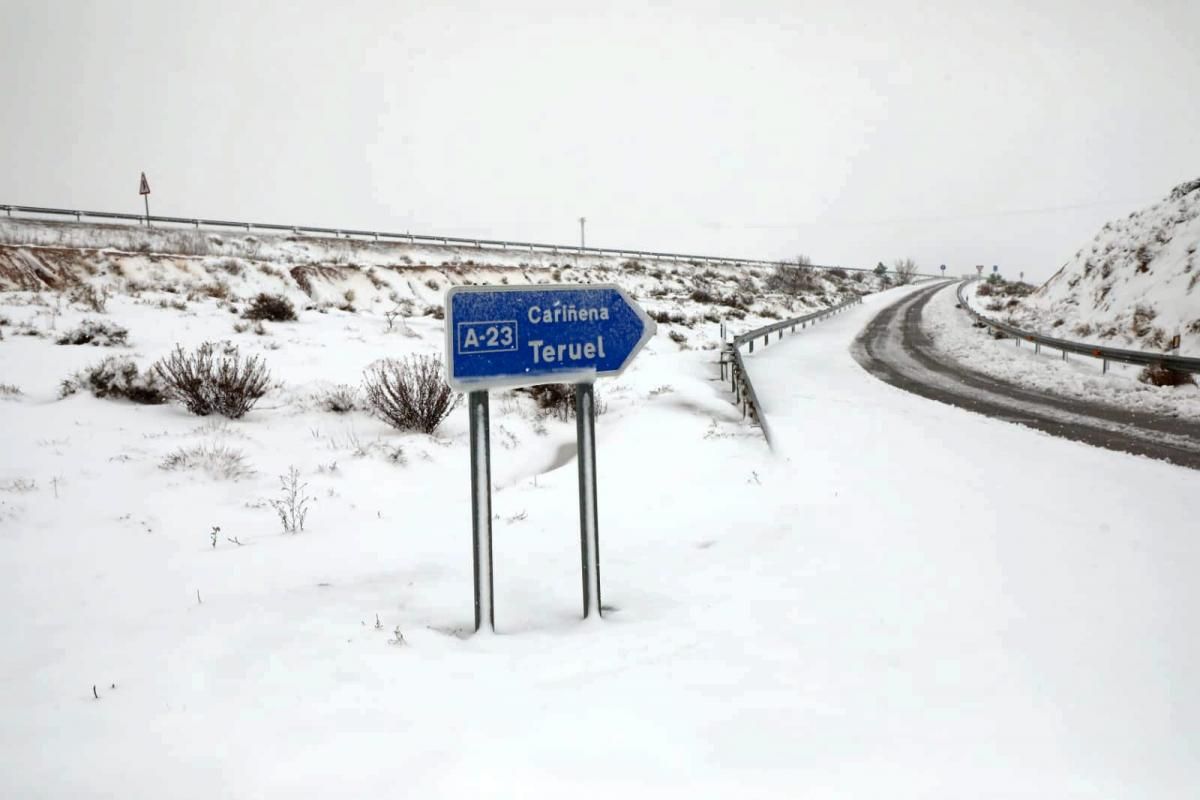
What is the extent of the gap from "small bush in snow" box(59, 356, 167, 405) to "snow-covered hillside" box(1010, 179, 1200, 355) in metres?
23.8

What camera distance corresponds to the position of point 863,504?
7031 mm

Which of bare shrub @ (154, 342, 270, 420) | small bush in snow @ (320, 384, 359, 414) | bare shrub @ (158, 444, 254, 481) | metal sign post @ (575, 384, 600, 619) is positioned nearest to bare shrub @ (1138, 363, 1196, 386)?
metal sign post @ (575, 384, 600, 619)

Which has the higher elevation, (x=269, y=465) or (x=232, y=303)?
(x=232, y=303)

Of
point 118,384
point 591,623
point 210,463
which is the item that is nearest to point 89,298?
point 118,384

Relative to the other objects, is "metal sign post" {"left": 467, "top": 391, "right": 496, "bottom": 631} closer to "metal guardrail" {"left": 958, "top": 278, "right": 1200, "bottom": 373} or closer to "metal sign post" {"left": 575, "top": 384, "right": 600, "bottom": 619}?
"metal sign post" {"left": 575, "top": 384, "right": 600, "bottom": 619}

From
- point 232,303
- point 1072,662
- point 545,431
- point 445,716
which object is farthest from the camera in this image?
point 232,303

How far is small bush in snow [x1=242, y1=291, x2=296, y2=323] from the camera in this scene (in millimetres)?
16906

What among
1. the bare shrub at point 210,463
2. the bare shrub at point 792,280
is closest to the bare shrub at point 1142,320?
the bare shrub at point 210,463

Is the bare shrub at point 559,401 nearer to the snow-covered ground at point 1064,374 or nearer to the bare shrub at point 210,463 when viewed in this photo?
the bare shrub at point 210,463

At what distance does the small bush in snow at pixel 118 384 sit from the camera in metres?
9.27

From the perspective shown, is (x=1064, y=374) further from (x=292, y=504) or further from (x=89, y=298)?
(x=89, y=298)

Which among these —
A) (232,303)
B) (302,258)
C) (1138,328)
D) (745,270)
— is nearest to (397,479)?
(232,303)

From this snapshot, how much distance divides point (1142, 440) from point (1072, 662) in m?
7.64

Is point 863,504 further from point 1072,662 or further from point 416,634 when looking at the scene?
point 416,634
